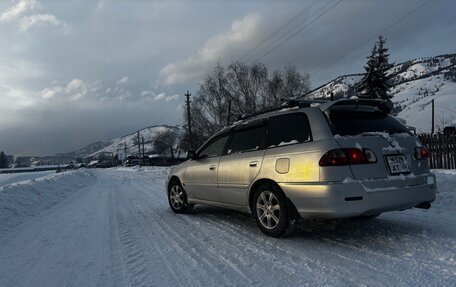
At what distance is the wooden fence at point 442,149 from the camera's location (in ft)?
44.2

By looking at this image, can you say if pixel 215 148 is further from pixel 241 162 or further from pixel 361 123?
pixel 361 123

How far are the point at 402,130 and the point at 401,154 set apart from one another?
1.80 ft

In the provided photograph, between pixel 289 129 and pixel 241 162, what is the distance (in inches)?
39.7

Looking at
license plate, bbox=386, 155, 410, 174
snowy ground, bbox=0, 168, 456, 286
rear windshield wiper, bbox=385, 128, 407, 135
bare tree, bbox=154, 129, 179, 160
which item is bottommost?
snowy ground, bbox=0, 168, 456, 286

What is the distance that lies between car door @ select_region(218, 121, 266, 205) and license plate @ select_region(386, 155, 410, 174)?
1.69 meters

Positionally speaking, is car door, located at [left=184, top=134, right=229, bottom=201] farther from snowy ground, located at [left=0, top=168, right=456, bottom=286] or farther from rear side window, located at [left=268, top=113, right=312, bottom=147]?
rear side window, located at [left=268, top=113, right=312, bottom=147]

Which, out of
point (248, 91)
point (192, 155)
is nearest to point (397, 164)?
point (192, 155)

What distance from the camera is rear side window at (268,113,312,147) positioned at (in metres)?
5.09

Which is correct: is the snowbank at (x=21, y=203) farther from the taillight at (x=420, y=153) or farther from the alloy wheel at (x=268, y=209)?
the taillight at (x=420, y=153)

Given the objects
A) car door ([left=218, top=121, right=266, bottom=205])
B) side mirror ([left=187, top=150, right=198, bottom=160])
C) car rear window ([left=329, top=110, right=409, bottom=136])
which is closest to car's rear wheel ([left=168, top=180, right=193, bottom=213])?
side mirror ([left=187, top=150, right=198, bottom=160])

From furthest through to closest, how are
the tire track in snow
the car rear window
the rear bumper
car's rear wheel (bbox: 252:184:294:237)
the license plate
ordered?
car's rear wheel (bbox: 252:184:294:237) < the car rear window < the license plate < the rear bumper < the tire track in snow

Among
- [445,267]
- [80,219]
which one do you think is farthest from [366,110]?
[80,219]

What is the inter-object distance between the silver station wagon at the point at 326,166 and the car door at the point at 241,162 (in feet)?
0.05

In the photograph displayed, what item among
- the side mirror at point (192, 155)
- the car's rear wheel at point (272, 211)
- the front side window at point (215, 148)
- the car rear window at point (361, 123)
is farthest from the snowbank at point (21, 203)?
the car rear window at point (361, 123)
